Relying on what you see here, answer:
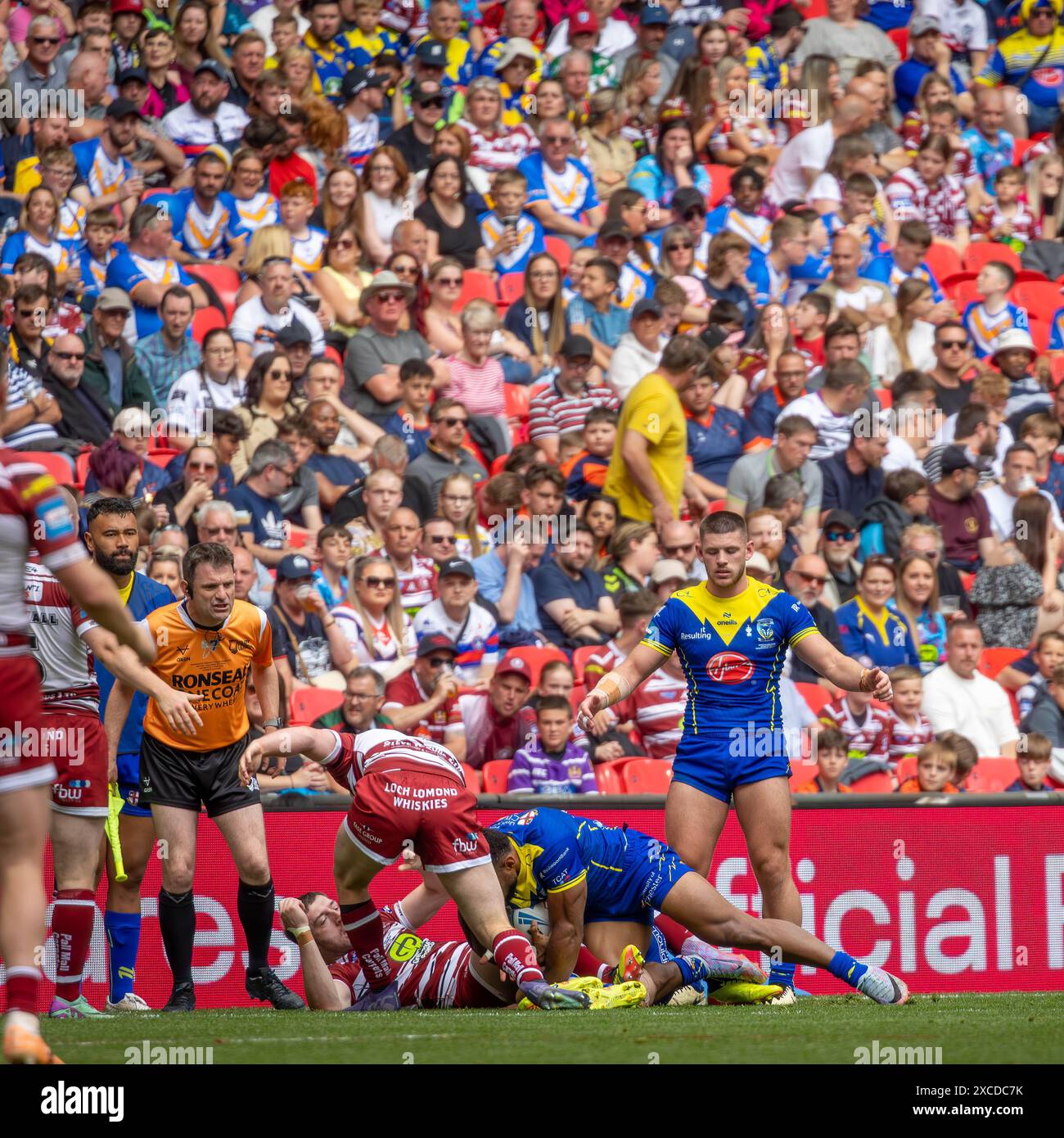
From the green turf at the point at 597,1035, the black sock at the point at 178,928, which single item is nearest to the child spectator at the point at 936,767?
the green turf at the point at 597,1035

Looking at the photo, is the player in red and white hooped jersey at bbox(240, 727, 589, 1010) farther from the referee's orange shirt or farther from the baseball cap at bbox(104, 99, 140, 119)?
the baseball cap at bbox(104, 99, 140, 119)

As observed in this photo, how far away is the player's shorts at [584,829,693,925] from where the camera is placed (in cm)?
848

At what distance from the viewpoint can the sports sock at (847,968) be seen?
→ 819 centimetres

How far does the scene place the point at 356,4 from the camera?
17734 millimetres

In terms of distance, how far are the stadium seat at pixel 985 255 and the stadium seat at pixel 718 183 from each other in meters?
2.50

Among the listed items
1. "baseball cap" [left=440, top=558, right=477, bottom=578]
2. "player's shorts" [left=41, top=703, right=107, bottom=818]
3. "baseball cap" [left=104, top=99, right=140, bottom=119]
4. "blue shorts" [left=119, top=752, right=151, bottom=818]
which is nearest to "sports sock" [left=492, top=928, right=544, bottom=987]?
"player's shorts" [left=41, top=703, right=107, bottom=818]

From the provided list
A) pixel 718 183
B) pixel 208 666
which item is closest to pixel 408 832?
pixel 208 666

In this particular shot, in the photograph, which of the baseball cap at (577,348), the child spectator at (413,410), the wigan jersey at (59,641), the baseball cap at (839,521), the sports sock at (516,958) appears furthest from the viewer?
the baseball cap at (577,348)

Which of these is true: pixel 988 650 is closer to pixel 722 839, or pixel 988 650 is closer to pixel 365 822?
pixel 722 839

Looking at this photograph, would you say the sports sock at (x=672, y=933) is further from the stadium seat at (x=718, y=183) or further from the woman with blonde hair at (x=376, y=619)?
the stadium seat at (x=718, y=183)

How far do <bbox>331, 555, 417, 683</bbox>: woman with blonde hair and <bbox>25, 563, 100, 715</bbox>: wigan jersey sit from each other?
3503mm

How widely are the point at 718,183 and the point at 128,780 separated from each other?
1095cm

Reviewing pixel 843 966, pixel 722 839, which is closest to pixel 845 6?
pixel 722 839

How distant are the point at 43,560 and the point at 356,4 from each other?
12909mm
